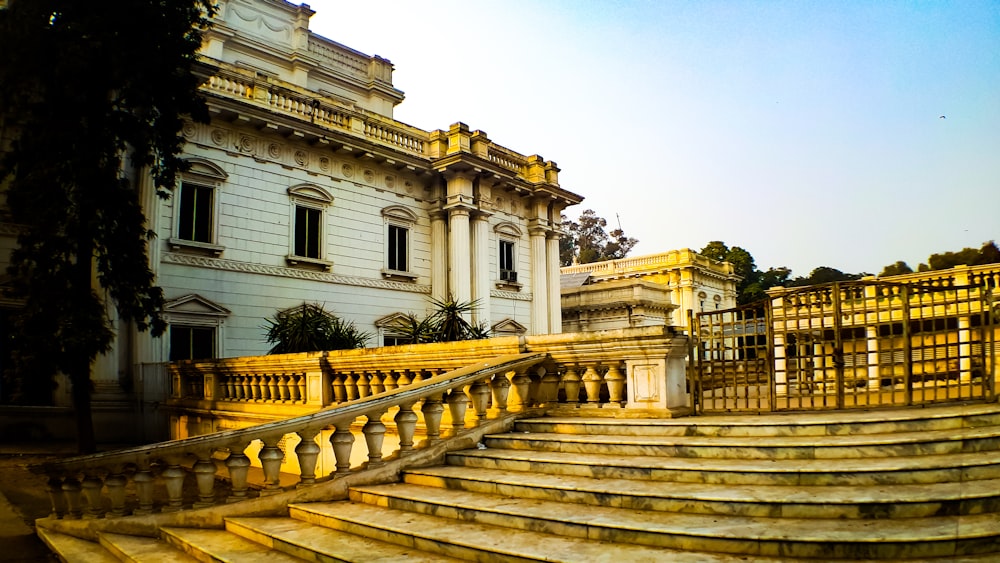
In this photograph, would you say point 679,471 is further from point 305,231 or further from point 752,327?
point 305,231

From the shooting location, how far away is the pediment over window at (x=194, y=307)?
1495 centimetres

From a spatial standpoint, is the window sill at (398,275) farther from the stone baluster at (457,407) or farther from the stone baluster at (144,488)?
the stone baluster at (144,488)

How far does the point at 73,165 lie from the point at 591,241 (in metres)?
58.4

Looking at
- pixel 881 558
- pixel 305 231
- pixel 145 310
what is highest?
pixel 305 231

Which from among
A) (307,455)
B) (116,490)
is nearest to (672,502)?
(307,455)

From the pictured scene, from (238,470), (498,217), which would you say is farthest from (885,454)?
(498,217)

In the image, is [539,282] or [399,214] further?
[539,282]

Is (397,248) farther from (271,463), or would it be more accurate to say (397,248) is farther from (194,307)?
(271,463)

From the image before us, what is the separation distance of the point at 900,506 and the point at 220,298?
50.2ft

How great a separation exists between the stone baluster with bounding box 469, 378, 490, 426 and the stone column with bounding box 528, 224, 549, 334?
57.0ft

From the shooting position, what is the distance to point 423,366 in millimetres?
7352

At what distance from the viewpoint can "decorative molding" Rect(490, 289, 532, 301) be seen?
73.0 ft

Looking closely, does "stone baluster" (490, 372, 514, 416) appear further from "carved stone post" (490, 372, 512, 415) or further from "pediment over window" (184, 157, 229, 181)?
"pediment over window" (184, 157, 229, 181)

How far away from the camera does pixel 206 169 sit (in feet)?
52.3
